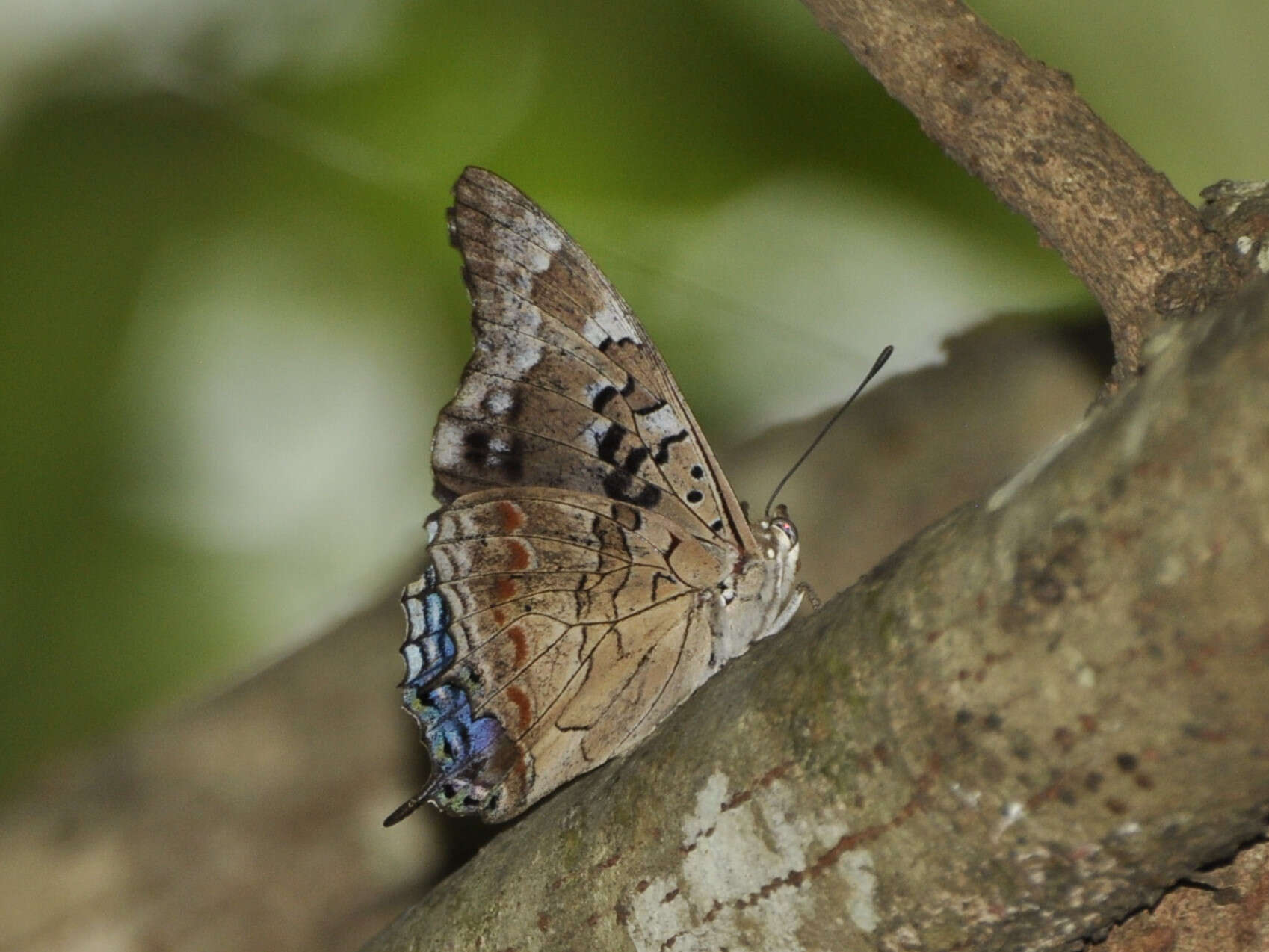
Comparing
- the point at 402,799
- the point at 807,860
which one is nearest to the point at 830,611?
the point at 807,860

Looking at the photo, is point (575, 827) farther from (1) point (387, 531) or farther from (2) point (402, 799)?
(1) point (387, 531)

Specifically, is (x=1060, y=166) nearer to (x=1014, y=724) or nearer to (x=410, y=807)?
(x=1014, y=724)

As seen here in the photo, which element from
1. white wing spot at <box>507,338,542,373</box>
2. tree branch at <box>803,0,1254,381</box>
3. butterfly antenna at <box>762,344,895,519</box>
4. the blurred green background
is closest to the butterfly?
white wing spot at <box>507,338,542,373</box>

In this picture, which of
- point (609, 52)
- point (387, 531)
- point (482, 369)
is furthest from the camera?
point (387, 531)

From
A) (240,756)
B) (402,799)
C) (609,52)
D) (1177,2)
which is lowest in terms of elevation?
(402,799)

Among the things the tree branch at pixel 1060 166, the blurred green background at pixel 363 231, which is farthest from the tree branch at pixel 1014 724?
the blurred green background at pixel 363 231

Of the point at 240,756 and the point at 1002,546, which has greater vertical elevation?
the point at 240,756
